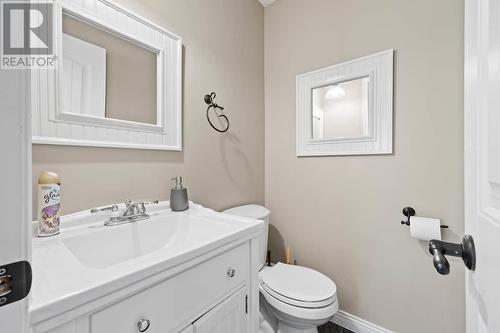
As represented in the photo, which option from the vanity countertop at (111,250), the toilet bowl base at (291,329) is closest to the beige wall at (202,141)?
the vanity countertop at (111,250)

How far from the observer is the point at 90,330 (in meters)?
0.47

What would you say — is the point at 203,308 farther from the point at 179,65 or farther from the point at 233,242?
the point at 179,65

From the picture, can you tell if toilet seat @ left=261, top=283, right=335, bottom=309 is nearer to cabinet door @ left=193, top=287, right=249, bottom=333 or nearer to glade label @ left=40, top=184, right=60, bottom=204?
cabinet door @ left=193, top=287, right=249, bottom=333

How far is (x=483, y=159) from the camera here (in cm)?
43

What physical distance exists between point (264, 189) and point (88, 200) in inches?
50.2

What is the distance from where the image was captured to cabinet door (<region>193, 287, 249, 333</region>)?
717mm

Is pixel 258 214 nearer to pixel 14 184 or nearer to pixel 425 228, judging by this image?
pixel 425 228

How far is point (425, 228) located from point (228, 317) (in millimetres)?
1072

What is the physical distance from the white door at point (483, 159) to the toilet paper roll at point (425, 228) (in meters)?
0.73

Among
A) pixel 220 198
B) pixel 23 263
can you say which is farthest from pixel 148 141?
pixel 23 263

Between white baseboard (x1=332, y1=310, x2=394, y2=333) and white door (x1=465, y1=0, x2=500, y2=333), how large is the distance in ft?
3.48

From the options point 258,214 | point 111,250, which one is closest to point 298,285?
point 258,214

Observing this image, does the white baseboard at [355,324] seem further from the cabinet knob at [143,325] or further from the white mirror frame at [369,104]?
the cabinet knob at [143,325]

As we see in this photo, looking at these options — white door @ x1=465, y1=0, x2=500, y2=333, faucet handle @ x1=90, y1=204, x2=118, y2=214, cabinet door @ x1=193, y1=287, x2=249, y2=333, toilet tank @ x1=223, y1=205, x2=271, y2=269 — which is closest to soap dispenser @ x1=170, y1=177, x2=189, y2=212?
faucet handle @ x1=90, y1=204, x2=118, y2=214
